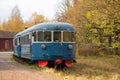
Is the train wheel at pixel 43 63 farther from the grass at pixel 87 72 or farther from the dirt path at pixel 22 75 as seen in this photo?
the dirt path at pixel 22 75

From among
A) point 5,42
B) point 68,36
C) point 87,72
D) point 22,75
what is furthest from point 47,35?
point 5,42

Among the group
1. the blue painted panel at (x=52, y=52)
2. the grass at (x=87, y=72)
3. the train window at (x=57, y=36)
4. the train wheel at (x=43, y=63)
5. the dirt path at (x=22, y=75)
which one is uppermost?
the train window at (x=57, y=36)

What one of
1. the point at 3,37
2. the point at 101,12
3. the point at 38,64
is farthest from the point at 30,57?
the point at 3,37

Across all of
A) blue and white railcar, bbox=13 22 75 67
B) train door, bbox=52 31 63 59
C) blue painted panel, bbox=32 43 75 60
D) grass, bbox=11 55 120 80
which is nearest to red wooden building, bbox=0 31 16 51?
grass, bbox=11 55 120 80

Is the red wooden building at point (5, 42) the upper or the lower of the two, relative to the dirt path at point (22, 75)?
upper

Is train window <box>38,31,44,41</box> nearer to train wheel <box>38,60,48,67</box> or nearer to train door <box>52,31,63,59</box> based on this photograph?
train door <box>52,31,63,59</box>

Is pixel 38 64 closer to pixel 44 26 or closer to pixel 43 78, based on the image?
pixel 44 26

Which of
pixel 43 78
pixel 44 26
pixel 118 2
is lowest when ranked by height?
pixel 43 78

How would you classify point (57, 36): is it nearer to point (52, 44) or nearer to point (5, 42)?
point (52, 44)

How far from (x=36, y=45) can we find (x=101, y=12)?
517cm

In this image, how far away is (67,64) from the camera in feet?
80.0

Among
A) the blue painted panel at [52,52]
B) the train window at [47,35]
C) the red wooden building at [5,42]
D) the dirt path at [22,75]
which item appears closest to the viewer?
the dirt path at [22,75]

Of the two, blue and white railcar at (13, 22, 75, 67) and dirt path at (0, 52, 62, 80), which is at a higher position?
blue and white railcar at (13, 22, 75, 67)

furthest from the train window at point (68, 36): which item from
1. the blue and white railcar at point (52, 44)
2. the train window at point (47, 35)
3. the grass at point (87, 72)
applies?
the grass at point (87, 72)
